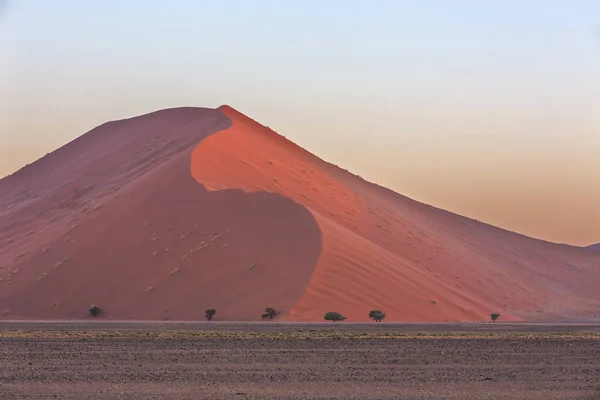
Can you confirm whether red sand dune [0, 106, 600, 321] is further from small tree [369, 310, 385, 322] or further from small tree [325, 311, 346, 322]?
small tree [369, 310, 385, 322]

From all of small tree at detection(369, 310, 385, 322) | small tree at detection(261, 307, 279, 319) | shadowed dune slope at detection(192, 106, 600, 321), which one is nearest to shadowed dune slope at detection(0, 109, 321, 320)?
small tree at detection(261, 307, 279, 319)

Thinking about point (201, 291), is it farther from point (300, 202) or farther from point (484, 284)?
point (484, 284)

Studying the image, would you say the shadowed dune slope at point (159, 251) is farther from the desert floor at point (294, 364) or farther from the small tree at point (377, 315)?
the desert floor at point (294, 364)

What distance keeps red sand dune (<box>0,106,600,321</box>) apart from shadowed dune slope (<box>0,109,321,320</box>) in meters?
0.11

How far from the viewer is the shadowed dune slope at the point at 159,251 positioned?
5644 cm

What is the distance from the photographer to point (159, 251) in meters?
62.3

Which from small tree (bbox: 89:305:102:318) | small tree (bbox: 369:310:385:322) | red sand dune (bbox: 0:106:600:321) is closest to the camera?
small tree (bbox: 369:310:385:322)

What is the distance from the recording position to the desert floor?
2195 cm

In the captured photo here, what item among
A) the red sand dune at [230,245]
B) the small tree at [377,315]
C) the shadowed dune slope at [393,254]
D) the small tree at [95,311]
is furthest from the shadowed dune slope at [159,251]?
the small tree at [377,315]

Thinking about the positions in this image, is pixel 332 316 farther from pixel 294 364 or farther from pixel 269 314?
pixel 294 364

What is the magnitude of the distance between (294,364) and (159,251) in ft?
119

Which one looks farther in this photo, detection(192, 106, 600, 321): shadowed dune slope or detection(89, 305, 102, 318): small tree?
detection(192, 106, 600, 321): shadowed dune slope

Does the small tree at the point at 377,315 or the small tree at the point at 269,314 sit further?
the small tree at the point at 377,315

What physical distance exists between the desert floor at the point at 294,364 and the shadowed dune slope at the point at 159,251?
15517mm
